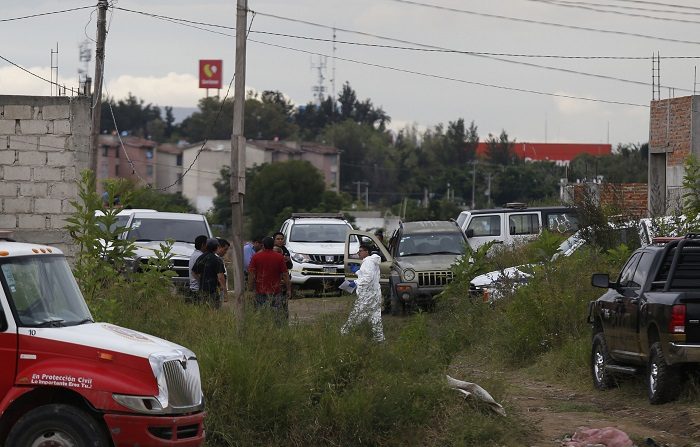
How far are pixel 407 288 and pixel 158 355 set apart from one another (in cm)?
1507

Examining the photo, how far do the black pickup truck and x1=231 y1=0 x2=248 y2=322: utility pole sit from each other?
6.88 meters

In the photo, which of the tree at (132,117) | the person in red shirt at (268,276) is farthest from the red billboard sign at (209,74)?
the person in red shirt at (268,276)

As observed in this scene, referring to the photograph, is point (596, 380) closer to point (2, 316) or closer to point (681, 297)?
point (681, 297)

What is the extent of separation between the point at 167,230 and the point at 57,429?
17636 mm

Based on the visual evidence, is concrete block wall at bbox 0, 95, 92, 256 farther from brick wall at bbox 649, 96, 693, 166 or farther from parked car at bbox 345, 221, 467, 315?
brick wall at bbox 649, 96, 693, 166

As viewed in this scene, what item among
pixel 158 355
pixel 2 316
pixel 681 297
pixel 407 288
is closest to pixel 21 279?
pixel 2 316

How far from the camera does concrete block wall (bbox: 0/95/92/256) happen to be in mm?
23172

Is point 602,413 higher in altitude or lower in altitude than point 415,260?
lower

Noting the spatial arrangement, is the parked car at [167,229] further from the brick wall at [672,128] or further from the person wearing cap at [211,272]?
the brick wall at [672,128]

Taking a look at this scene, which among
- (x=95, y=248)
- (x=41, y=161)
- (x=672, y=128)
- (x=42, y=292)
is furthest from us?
(x=672, y=128)

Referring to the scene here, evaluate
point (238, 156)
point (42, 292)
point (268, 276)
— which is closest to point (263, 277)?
point (268, 276)

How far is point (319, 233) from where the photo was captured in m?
32.0

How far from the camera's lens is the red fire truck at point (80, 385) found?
372 inches

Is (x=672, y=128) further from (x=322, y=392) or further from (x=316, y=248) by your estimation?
(x=322, y=392)
